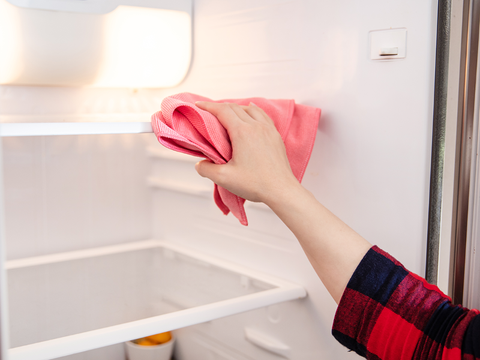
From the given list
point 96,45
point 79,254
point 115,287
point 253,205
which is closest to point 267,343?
point 253,205

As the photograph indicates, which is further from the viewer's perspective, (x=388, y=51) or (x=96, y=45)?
(x=96, y=45)

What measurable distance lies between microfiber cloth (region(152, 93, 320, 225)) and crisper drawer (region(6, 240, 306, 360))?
11.6 inches

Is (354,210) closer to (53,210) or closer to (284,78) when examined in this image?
(284,78)

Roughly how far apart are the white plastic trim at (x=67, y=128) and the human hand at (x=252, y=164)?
5.4 inches

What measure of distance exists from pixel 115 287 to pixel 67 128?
73cm

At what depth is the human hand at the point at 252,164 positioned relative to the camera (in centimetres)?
70

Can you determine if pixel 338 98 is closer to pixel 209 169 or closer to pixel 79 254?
pixel 209 169

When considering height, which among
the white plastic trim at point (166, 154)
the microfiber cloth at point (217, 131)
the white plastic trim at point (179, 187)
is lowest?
the white plastic trim at point (179, 187)

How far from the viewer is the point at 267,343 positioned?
1136 mm

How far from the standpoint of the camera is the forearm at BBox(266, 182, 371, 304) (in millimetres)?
643

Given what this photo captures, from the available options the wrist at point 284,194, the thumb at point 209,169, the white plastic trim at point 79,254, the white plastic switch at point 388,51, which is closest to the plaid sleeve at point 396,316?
the wrist at point 284,194

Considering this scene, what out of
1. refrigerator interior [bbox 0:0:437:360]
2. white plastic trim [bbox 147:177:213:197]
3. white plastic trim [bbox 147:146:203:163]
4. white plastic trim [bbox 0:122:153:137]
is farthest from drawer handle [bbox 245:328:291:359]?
white plastic trim [bbox 0:122:153:137]

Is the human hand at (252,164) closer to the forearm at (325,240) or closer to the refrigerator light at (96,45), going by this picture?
the forearm at (325,240)

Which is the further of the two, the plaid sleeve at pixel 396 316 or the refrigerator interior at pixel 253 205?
the refrigerator interior at pixel 253 205
